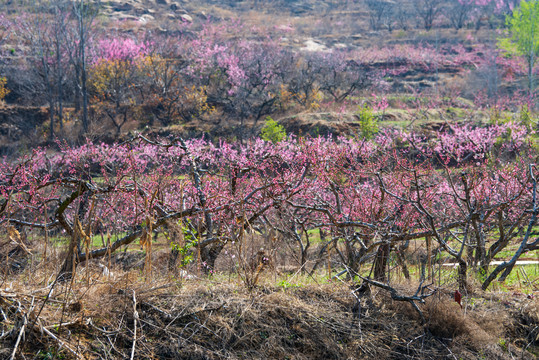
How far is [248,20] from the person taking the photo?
6450 centimetres

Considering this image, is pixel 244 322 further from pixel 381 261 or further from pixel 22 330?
pixel 381 261

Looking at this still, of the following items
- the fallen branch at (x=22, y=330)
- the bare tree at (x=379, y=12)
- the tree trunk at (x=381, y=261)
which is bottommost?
the tree trunk at (x=381, y=261)

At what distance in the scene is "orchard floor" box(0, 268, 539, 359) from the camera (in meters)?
3.58

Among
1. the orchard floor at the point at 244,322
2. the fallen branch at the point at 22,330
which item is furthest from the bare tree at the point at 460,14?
the fallen branch at the point at 22,330

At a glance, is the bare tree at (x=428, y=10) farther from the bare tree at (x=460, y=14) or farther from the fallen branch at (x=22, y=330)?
the fallen branch at (x=22, y=330)

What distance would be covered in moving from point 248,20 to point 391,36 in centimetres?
2030

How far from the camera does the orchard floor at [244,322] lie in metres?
3.58

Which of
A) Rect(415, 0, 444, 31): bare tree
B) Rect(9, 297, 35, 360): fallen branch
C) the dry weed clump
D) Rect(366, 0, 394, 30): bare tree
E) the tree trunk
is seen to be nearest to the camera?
Rect(9, 297, 35, 360): fallen branch

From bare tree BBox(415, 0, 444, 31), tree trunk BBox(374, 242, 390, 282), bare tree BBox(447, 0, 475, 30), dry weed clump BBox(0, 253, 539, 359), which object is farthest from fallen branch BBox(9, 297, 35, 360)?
bare tree BBox(415, 0, 444, 31)

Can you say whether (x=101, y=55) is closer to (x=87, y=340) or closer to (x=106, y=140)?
(x=106, y=140)

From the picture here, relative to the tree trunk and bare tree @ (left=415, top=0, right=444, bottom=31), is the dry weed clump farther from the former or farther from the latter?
bare tree @ (left=415, top=0, right=444, bottom=31)

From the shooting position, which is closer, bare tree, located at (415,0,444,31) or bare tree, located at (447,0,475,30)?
bare tree, located at (447,0,475,30)

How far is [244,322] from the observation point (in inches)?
159

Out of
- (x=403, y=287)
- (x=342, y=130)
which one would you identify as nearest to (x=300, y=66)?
(x=342, y=130)
